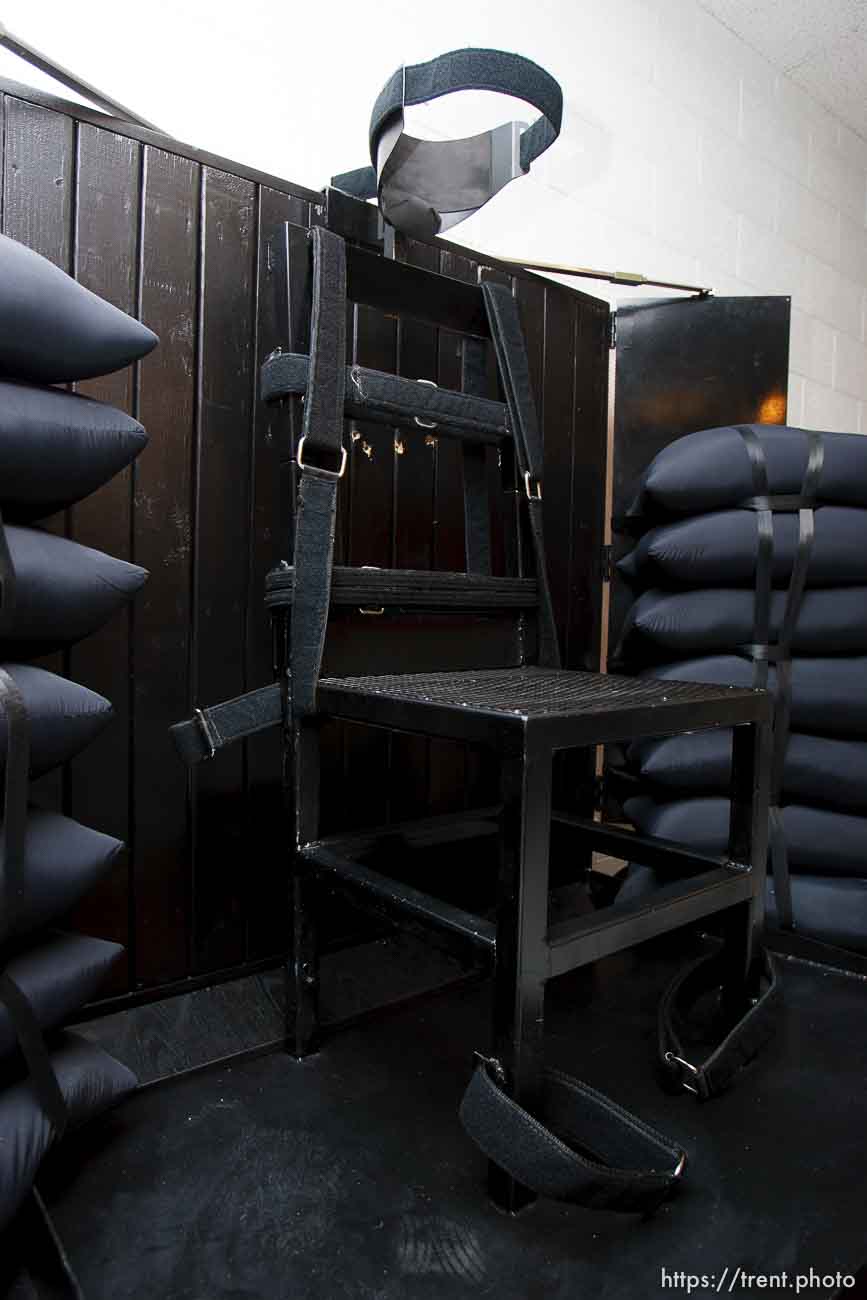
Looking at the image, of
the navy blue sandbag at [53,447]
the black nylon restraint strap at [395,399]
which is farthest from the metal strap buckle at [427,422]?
the navy blue sandbag at [53,447]

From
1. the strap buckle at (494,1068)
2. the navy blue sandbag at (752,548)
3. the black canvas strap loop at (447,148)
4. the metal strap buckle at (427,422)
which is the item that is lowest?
the strap buckle at (494,1068)

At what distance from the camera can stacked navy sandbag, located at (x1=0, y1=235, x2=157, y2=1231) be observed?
654 mm

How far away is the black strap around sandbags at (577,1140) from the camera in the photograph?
24.0 inches

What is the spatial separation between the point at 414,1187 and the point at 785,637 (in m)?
0.96

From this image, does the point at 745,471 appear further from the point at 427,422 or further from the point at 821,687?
the point at 427,422

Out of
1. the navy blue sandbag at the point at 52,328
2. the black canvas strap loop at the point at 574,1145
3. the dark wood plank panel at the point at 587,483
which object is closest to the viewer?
the black canvas strap loop at the point at 574,1145

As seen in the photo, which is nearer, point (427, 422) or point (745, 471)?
point (427, 422)

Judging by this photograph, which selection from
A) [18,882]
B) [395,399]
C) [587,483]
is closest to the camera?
[18,882]

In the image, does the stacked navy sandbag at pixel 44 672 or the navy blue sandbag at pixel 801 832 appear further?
the navy blue sandbag at pixel 801 832

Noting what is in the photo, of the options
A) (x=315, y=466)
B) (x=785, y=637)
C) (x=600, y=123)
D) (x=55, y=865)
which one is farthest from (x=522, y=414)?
(x=600, y=123)

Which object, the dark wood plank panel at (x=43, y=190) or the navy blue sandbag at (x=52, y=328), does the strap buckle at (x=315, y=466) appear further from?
the dark wood plank panel at (x=43, y=190)

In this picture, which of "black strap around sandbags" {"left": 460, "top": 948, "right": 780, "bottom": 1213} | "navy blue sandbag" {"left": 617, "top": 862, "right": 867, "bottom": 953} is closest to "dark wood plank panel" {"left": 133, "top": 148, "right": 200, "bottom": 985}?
"black strap around sandbags" {"left": 460, "top": 948, "right": 780, "bottom": 1213}

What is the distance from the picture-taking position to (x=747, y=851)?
3.02 ft

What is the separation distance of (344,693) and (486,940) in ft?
0.98
